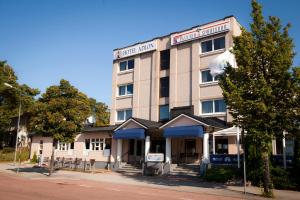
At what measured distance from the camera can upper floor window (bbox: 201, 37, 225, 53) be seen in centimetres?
2879

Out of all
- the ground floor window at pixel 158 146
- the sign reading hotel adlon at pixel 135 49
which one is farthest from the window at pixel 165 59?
the ground floor window at pixel 158 146

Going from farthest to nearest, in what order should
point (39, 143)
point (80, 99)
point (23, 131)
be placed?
point (23, 131) < point (39, 143) < point (80, 99)

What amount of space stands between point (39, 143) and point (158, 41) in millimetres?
21563

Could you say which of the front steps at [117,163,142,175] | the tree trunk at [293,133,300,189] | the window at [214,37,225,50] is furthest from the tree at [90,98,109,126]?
the tree trunk at [293,133,300,189]

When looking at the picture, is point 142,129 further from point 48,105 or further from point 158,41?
point 158,41

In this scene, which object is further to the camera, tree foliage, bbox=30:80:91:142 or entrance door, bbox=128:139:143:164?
entrance door, bbox=128:139:143:164

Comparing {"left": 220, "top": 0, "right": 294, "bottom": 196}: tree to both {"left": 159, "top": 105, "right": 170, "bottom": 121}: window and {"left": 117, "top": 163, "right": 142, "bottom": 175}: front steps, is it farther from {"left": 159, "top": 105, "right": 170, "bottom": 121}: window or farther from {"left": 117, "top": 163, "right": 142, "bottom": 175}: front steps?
{"left": 159, "top": 105, "right": 170, "bottom": 121}: window

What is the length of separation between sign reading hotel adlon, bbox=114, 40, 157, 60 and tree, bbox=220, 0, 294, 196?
1901 cm

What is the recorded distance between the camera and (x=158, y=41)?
34062 millimetres

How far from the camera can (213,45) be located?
29.3 metres

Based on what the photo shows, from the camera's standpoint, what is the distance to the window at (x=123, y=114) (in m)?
35.4

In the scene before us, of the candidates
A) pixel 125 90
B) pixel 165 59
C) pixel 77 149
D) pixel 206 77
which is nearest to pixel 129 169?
pixel 77 149

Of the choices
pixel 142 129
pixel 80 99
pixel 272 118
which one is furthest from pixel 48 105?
pixel 272 118

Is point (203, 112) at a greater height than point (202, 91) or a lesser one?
lesser
